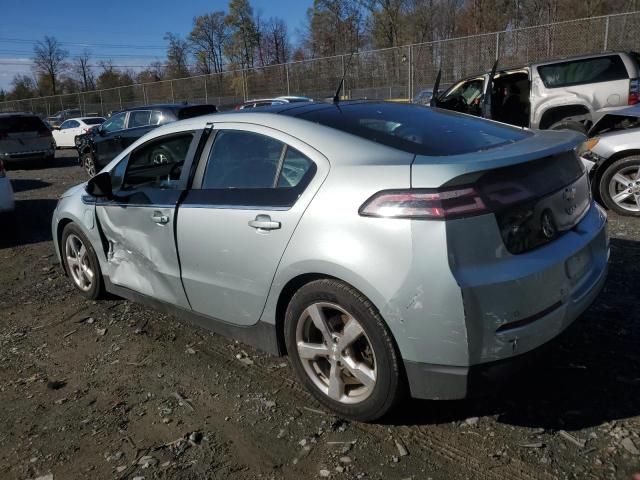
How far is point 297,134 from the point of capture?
113 inches

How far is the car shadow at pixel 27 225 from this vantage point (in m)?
7.38

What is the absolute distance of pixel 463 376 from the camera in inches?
90.4

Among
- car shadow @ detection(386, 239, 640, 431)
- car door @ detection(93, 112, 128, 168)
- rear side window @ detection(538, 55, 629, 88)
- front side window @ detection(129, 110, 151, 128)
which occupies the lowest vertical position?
car shadow @ detection(386, 239, 640, 431)

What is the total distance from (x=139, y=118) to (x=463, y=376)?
39.9 ft

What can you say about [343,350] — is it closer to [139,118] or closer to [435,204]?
[435,204]

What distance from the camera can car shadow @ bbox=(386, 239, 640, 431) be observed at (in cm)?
268

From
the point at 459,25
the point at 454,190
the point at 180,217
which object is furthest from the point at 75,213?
the point at 459,25

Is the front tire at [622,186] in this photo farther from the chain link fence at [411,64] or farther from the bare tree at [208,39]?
the bare tree at [208,39]

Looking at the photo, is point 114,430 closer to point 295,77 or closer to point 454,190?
point 454,190

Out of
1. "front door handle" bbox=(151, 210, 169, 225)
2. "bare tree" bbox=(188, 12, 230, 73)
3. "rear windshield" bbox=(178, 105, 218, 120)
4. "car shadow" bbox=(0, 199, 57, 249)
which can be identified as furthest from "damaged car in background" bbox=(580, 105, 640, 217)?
"bare tree" bbox=(188, 12, 230, 73)

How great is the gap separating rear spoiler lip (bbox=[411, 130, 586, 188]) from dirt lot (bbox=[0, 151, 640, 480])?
3.23ft

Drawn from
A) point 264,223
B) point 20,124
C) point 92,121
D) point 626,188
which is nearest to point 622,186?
point 626,188

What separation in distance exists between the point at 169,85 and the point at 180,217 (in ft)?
96.5

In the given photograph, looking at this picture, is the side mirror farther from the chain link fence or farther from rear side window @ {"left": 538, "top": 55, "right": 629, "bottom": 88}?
rear side window @ {"left": 538, "top": 55, "right": 629, "bottom": 88}
